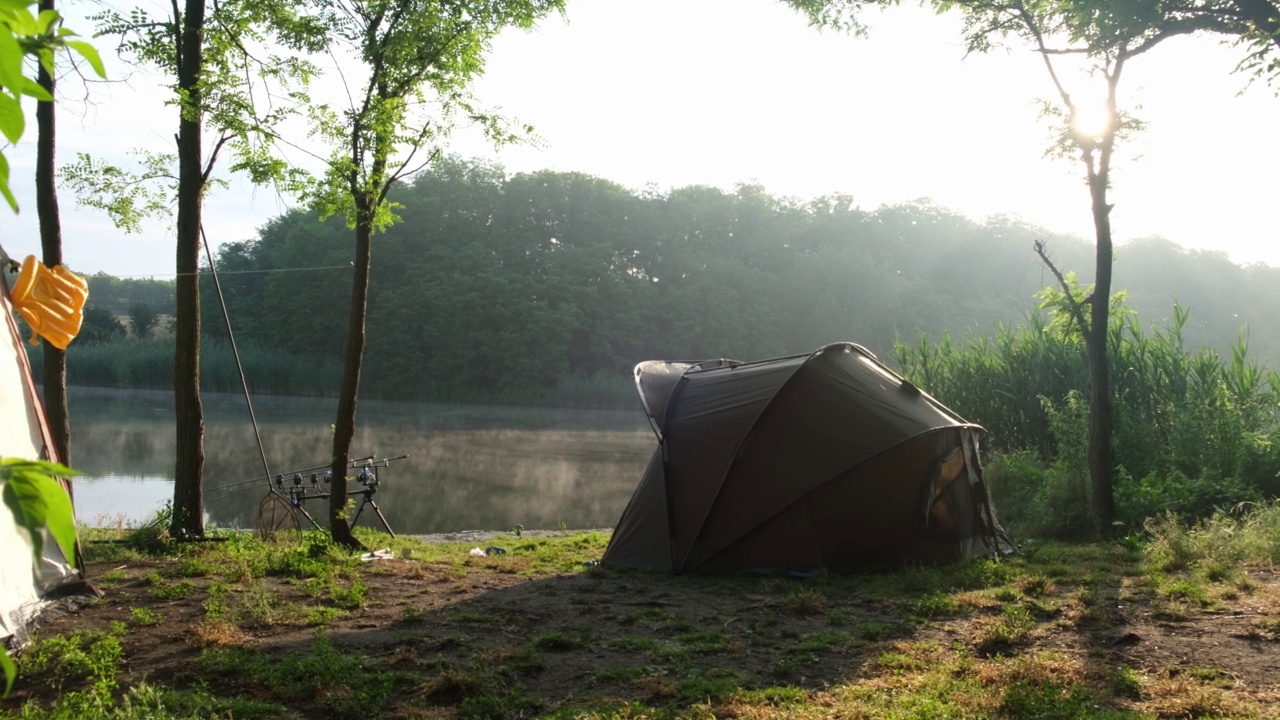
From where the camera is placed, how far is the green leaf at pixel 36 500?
4.12ft

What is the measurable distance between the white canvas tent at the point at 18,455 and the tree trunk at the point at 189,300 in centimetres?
214

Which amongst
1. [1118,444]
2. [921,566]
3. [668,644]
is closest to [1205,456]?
[1118,444]

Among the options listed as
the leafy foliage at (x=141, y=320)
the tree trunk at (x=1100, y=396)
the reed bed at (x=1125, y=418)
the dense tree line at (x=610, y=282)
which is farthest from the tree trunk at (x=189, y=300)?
the leafy foliage at (x=141, y=320)

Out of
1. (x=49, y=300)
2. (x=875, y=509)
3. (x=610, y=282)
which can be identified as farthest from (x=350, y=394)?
(x=610, y=282)

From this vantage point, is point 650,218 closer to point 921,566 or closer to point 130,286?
point 130,286

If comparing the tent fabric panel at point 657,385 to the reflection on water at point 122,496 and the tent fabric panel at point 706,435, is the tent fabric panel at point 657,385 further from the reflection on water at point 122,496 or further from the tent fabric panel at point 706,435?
the reflection on water at point 122,496

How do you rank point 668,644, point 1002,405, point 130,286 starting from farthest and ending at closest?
point 130,286, point 1002,405, point 668,644

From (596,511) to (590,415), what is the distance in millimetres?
23732

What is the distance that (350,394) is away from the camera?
10.7 metres

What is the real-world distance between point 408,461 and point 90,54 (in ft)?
75.2

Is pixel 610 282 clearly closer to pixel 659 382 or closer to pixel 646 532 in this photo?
pixel 659 382

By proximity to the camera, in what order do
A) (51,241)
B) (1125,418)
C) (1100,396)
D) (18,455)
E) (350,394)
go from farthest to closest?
(1125,418), (1100,396), (350,394), (51,241), (18,455)

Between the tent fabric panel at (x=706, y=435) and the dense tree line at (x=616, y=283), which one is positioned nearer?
the tent fabric panel at (x=706, y=435)

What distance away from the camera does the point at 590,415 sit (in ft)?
140
